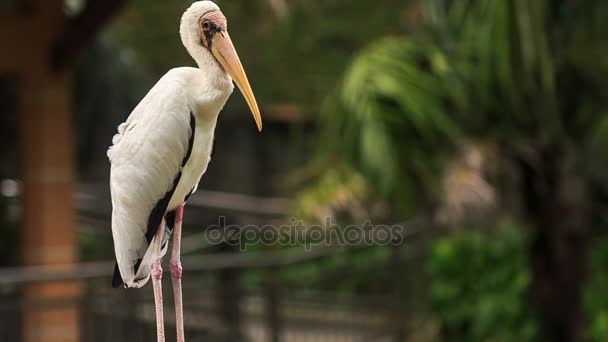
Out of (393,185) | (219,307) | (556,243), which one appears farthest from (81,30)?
(556,243)

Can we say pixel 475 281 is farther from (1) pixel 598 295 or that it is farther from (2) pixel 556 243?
(2) pixel 556 243

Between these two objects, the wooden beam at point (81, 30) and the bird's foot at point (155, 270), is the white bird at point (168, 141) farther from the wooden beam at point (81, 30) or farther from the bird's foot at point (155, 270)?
the wooden beam at point (81, 30)

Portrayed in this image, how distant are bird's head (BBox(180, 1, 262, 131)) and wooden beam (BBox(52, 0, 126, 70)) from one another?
3440 mm

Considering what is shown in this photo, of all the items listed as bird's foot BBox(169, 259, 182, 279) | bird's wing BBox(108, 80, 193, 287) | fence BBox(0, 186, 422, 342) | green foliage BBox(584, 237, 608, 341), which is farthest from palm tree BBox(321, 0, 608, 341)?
bird's wing BBox(108, 80, 193, 287)

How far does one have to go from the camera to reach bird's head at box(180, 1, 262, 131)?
1.41m

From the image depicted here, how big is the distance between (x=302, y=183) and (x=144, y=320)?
8.90ft

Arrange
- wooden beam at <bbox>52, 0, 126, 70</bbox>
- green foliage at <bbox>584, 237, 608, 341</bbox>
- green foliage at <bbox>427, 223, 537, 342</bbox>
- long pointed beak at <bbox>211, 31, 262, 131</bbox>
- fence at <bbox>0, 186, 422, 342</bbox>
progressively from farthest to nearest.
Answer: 1. green foliage at <bbox>427, 223, 537, 342</bbox>
2. green foliage at <bbox>584, 237, 608, 341</bbox>
3. wooden beam at <bbox>52, 0, 126, 70</bbox>
4. fence at <bbox>0, 186, 422, 342</bbox>
5. long pointed beak at <bbox>211, 31, 262, 131</bbox>

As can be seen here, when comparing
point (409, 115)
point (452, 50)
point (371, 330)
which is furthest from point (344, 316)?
point (452, 50)

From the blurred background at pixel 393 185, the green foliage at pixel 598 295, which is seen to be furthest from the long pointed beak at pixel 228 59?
the green foliage at pixel 598 295

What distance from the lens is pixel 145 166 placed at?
148 cm

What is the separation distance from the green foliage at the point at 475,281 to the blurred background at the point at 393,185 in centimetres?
2

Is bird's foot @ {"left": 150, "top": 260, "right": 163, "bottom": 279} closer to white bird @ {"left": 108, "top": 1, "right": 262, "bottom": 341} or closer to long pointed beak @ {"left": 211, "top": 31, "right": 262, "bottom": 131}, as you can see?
white bird @ {"left": 108, "top": 1, "right": 262, "bottom": 341}

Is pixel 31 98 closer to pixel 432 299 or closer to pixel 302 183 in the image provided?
pixel 302 183

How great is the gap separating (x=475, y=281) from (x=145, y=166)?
6.58 m
